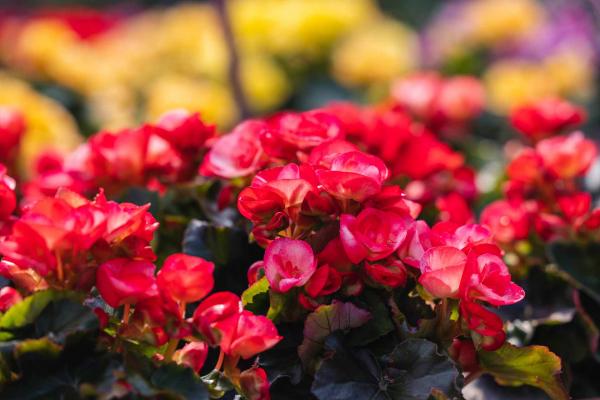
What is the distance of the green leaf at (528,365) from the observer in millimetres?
780

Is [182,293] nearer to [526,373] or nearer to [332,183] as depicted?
[332,183]

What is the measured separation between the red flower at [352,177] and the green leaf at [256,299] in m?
0.10

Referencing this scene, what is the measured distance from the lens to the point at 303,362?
30.1 inches

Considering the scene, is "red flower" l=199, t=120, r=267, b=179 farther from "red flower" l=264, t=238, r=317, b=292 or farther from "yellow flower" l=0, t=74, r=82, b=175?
"yellow flower" l=0, t=74, r=82, b=175

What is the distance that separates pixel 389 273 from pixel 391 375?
8 centimetres

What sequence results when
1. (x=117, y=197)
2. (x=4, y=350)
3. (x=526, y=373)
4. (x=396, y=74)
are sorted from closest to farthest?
(x=4, y=350)
(x=526, y=373)
(x=117, y=197)
(x=396, y=74)

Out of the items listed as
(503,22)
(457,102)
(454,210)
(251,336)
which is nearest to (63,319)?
(251,336)

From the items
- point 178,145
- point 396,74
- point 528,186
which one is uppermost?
point 178,145

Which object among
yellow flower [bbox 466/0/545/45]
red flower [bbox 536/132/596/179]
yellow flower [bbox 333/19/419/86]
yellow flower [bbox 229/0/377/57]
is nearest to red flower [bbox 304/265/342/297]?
red flower [bbox 536/132/596/179]

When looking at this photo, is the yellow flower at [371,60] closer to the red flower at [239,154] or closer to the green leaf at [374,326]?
the red flower at [239,154]

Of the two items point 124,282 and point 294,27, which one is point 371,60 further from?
point 124,282

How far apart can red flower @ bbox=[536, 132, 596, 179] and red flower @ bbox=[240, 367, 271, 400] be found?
21.5 inches

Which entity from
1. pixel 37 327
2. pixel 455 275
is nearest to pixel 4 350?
pixel 37 327

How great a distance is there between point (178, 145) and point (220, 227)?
0.14m
